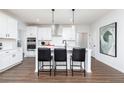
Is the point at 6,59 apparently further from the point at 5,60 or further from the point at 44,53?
the point at 44,53

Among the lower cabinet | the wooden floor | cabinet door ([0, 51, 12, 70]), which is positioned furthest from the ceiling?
the wooden floor

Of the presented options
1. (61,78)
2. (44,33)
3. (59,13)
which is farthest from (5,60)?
(44,33)

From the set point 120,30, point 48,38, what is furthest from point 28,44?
point 120,30

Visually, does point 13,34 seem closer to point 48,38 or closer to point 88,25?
point 48,38

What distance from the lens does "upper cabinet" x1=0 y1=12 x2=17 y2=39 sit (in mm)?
5386

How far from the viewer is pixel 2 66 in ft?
16.5

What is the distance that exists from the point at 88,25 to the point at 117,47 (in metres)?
5.72

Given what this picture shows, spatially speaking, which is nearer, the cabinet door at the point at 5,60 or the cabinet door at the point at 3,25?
the cabinet door at the point at 5,60

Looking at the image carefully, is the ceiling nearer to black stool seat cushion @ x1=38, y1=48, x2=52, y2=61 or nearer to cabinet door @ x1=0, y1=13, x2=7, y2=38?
cabinet door @ x1=0, y1=13, x2=7, y2=38

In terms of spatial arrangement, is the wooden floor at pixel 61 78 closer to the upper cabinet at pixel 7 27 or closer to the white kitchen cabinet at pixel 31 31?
the upper cabinet at pixel 7 27

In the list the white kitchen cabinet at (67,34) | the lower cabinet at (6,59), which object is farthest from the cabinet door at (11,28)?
the white kitchen cabinet at (67,34)

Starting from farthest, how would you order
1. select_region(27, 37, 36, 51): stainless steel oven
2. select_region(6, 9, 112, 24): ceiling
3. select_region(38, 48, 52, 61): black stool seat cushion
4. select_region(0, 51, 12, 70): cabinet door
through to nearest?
select_region(27, 37, 36, 51): stainless steel oven, select_region(6, 9, 112, 24): ceiling, select_region(0, 51, 12, 70): cabinet door, select_region(38, 48, 52, 61): black stool seat cushion

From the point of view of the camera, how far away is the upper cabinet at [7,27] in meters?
5.39

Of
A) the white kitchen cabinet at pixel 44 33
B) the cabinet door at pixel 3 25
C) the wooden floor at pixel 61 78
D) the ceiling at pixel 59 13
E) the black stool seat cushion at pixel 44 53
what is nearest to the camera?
the wooden floor at pixel 61 78
